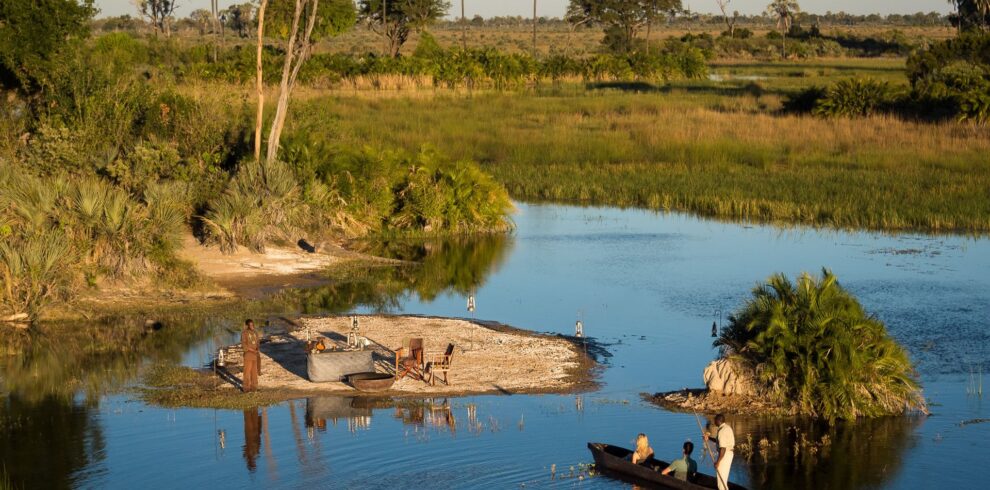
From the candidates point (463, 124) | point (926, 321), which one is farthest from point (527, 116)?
point (926, 321)

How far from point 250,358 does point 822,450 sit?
28.7 ft

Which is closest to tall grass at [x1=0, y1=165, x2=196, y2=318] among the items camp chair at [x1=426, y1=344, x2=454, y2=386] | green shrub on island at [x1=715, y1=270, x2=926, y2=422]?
camp chair at [x1=426, y1=344, x2=454, y2=386]

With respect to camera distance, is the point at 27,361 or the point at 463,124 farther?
the point at 463,124

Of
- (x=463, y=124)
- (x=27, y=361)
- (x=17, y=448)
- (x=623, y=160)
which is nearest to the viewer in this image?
(x=17, y=448)

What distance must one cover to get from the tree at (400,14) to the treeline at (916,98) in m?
48.8

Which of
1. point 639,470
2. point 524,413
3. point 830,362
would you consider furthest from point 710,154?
point 639,470

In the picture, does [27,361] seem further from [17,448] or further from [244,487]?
[244,487]

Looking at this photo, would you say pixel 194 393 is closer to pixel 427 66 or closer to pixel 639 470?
pixel 639 470

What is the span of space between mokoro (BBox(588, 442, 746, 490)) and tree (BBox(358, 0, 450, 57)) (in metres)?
90.5

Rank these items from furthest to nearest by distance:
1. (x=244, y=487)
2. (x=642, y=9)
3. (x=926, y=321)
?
(x=642, y=9) < (x=926, y=321) < (x=244, y=487)

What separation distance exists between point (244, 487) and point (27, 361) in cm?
891

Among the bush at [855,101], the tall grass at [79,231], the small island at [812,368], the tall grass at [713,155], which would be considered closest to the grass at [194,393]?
the tall grass at [79,231]

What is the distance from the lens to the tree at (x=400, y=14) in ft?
350

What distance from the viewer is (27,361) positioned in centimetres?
2394
